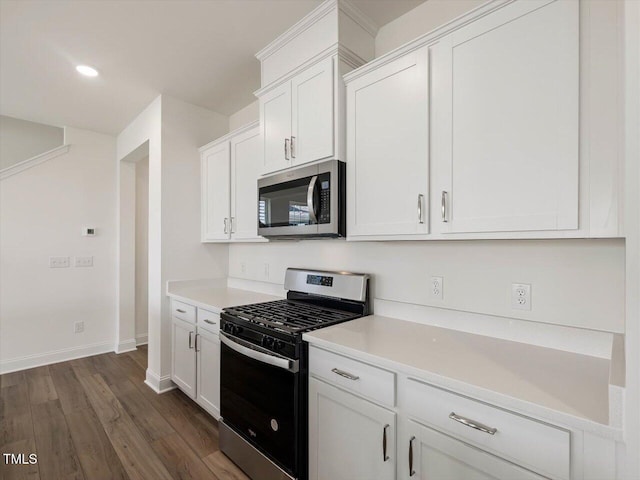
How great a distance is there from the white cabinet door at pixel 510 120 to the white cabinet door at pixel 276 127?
3.18ft

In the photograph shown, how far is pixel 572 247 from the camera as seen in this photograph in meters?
1.30

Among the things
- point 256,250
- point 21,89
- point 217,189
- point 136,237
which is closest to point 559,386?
point 256,250

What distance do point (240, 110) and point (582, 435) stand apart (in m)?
3.43

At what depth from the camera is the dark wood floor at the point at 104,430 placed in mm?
1924

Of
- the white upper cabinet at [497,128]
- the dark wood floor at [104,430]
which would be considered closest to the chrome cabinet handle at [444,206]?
the white upper cabinet at [497,128]

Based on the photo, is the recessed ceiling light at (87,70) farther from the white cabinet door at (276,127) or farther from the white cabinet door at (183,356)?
the white cabinet door at (183,356)

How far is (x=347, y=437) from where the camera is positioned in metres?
1.38

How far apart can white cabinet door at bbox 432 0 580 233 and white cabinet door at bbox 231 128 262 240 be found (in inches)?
57.0

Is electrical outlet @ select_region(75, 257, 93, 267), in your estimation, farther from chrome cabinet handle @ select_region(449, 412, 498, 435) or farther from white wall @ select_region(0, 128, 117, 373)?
chrome cabinet handle @ select_region(449, 412, 498, 435)

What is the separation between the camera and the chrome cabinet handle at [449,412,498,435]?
981mm

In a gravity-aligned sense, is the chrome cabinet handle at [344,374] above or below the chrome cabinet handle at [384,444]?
above

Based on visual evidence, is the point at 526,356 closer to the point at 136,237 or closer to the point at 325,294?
the point at 325,294

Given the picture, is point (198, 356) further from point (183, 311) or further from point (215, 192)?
point (215, 192)

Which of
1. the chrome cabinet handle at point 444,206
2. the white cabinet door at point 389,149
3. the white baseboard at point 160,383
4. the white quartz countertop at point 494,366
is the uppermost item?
the white cabinet door at point 389,149
